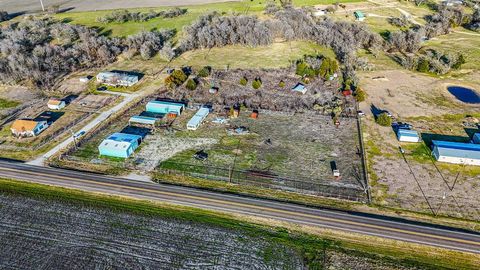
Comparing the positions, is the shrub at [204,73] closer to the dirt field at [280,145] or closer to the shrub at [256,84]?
the shrub at [256,84]

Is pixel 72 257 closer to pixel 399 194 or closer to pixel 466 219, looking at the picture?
pixel 399 194

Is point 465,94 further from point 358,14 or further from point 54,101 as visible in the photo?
point 54,101

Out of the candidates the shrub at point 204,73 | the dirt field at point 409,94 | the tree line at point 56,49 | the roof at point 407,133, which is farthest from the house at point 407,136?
the tree line at point 56,49

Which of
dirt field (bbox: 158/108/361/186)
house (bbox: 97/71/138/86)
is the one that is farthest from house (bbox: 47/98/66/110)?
dirt field (bbox: 158/108/361/186)

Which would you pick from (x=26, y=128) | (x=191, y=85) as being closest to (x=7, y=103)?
(x=26, y=128)

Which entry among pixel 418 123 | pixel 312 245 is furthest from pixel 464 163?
→ pixel 312 245
